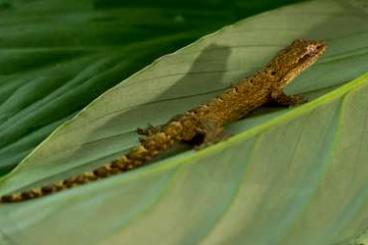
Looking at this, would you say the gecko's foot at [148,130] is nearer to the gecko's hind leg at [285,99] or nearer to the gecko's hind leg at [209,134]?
the gecko's hind leg at [209,134]

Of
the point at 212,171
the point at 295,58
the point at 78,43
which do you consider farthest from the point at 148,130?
the point at 78,43

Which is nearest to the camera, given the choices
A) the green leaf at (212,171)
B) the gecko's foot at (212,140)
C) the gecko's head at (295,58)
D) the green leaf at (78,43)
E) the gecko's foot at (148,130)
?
the green leaf at (212,171)

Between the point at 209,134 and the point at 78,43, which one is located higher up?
the point at 78,43

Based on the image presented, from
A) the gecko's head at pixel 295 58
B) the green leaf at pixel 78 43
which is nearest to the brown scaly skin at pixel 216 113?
the gecko's head at pixel 295 58

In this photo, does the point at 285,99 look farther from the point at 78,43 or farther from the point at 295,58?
the point at 78,43

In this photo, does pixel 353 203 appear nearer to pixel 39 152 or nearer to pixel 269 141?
pixel 269 141
